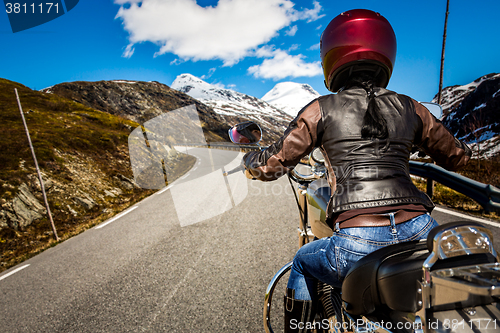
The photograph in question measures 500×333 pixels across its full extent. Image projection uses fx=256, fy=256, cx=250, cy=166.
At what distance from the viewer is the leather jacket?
1330mm

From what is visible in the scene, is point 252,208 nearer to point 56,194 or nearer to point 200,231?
point 200,231

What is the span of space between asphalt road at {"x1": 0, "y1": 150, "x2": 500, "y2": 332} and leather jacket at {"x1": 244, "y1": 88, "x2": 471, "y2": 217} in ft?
5.91

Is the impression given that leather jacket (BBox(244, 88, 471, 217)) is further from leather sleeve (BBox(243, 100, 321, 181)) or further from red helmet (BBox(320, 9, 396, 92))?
red helmet (BBox(320, 9, 396, 92))

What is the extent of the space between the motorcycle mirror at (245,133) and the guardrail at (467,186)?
3.22m

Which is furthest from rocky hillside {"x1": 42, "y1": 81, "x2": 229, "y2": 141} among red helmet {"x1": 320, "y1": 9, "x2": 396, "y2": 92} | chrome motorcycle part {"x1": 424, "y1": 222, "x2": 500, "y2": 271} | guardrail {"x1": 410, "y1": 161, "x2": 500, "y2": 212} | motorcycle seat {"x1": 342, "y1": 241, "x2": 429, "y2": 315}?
chrome motorcycle part {"x1": 424, "y1": 222, "x2": 500, "y2": 271}

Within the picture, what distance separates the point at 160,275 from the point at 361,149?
10.5ft

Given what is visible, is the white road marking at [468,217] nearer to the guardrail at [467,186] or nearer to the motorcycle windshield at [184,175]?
the guardrail at [467,186]

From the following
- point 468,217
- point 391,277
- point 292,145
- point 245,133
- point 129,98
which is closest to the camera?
point 391,277

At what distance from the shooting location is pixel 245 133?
1.89 meters

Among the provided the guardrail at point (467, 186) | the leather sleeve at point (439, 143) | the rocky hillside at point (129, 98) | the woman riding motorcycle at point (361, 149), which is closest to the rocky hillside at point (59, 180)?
the guardrail at point (467, 186)

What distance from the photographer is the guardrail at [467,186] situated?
10.4 ft

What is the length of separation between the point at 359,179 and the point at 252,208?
15.2 feet

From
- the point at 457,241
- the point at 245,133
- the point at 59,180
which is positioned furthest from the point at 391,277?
the point at 59,180

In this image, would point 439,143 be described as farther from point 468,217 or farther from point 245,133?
point 468,217
